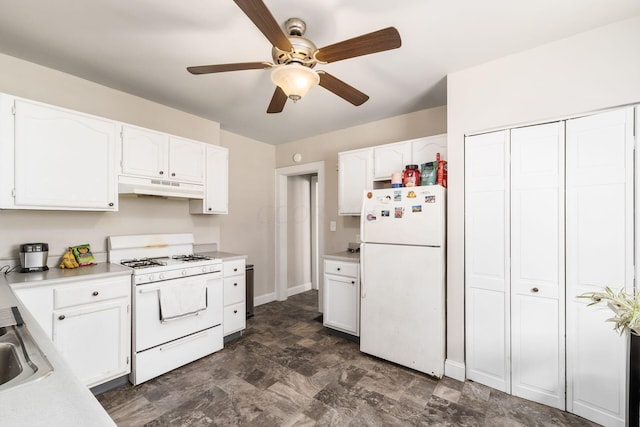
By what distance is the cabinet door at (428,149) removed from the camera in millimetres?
2721

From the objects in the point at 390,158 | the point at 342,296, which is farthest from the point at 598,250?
the point at 342,296

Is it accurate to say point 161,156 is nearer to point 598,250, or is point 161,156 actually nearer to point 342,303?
point 342,303

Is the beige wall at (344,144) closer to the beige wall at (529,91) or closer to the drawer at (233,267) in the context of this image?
the beige wall at (529,91)

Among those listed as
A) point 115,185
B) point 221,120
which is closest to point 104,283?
point 115,185

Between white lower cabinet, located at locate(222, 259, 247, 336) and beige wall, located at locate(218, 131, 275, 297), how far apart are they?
32.5 inches

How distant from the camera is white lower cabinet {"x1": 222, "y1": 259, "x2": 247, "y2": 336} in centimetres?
300

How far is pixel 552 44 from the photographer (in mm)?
2004

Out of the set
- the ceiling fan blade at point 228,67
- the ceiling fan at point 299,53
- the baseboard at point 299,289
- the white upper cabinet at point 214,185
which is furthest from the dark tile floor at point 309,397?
the ceiling fan blade at point 228,67

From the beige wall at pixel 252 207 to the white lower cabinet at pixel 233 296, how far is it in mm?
824

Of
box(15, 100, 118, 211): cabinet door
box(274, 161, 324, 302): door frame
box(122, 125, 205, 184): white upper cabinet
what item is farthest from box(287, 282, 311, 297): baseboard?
box(15, 100, 118, 211): cabinet door

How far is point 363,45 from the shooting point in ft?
4.81

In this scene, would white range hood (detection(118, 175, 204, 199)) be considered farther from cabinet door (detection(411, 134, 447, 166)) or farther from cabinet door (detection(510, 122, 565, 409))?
cabinet door (detection(510, 122, 565, 409))

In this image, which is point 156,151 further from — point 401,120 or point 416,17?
point 401,120

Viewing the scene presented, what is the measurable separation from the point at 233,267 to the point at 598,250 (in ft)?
9.99
